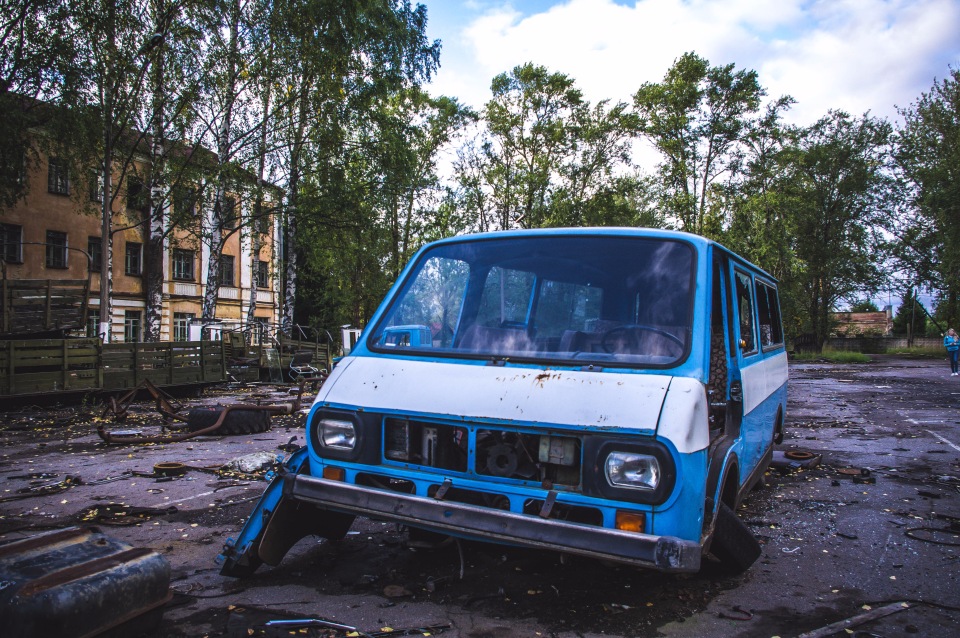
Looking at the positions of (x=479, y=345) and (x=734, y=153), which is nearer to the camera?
(x=479, y=345)

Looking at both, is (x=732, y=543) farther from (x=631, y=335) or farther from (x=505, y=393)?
(x=505, y=393)

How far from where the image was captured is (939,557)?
13.9 ft

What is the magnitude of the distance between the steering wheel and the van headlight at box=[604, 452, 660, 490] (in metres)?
0.71

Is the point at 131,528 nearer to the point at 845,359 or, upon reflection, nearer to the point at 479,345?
the point at 479,345

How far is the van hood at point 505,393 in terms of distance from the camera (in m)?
2.90

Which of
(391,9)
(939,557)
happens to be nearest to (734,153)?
(391,9)

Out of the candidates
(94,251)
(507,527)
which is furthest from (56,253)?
(507,527)

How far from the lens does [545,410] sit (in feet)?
9.77

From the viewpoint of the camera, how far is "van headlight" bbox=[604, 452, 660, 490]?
277 centimetres

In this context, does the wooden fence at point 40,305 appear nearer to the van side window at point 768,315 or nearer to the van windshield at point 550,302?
the van windshield at point 550,302

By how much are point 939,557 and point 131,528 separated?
5509mm

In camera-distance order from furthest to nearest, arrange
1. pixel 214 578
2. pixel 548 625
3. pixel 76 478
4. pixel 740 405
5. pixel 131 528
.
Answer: pixel 76 478, pixel 131 528, pixel 740 405, pixel 214 578, pixel 548 625

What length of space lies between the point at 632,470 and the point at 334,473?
1.56 metres

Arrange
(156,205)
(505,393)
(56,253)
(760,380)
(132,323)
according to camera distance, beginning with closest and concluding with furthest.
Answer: (505,393), (760,380), (156,205), (56,253), (132,323)
